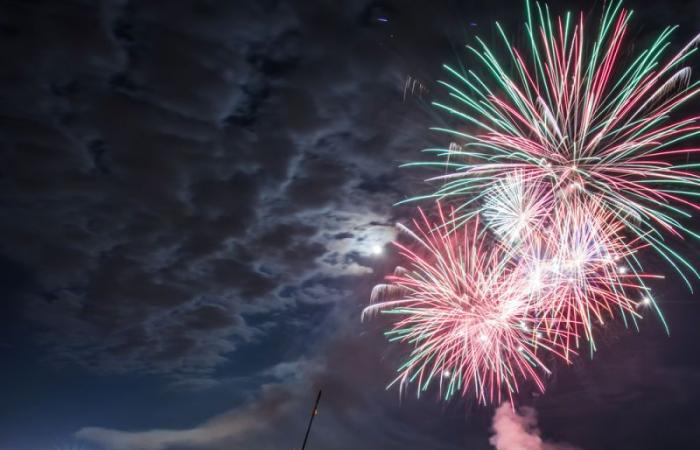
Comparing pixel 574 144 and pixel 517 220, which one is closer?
pixel 574 144

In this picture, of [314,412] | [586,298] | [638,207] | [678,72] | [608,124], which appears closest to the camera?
[678,72]

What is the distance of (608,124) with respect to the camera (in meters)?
16.5

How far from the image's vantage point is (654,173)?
1681cm

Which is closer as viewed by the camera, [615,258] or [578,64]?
[578,64]

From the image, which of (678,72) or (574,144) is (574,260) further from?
(678,72)

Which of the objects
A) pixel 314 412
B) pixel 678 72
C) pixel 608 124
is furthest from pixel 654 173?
pixel 314 412

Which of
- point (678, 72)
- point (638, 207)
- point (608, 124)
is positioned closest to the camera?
point (678, 72)

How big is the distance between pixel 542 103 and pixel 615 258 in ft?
22.6

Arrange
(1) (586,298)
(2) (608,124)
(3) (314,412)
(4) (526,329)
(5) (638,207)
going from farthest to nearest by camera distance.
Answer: (3) (314,412), (4) (526,329), (1) (586,298), (5) (638,207), (2) (608,124)

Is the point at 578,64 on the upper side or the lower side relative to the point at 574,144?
upper

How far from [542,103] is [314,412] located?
32.6 meters

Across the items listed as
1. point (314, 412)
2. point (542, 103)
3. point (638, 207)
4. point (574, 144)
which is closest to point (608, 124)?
point (574, 144)

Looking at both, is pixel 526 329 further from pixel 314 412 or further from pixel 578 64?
pixel 314 412

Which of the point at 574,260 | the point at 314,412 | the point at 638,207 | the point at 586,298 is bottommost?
the point at 314,412
